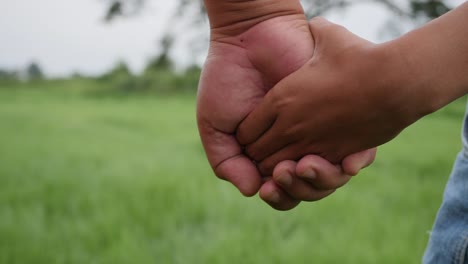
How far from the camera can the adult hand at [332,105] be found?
2.43 feet

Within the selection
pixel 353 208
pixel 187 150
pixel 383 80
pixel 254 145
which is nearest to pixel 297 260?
pixel 353 208

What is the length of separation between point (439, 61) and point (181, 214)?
1851 millimetres

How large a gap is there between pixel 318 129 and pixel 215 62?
0.85 ft

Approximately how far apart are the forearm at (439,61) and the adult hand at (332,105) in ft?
0.08

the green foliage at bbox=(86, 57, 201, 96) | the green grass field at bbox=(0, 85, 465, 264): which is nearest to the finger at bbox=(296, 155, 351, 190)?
the green grass field at bbox=(0, 85, 465, 264)

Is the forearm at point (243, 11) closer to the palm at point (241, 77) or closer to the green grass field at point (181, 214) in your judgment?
the palm at point (241, 77)

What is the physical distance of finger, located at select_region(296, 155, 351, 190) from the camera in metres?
0.86

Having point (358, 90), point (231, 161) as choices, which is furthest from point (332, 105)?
point (231, 161)

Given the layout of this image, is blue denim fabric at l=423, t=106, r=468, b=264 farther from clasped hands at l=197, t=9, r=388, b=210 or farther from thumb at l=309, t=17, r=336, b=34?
thumb at l=309, t=17, r=336, b=34

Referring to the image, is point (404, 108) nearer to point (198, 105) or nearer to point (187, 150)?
point (198, 105)

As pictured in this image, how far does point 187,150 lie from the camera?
4.44m

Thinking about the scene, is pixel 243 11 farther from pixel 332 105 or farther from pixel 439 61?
pixel 439 61

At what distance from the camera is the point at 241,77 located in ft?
3.15

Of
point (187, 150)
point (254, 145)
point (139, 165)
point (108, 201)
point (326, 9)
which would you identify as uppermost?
point (254, 145)
